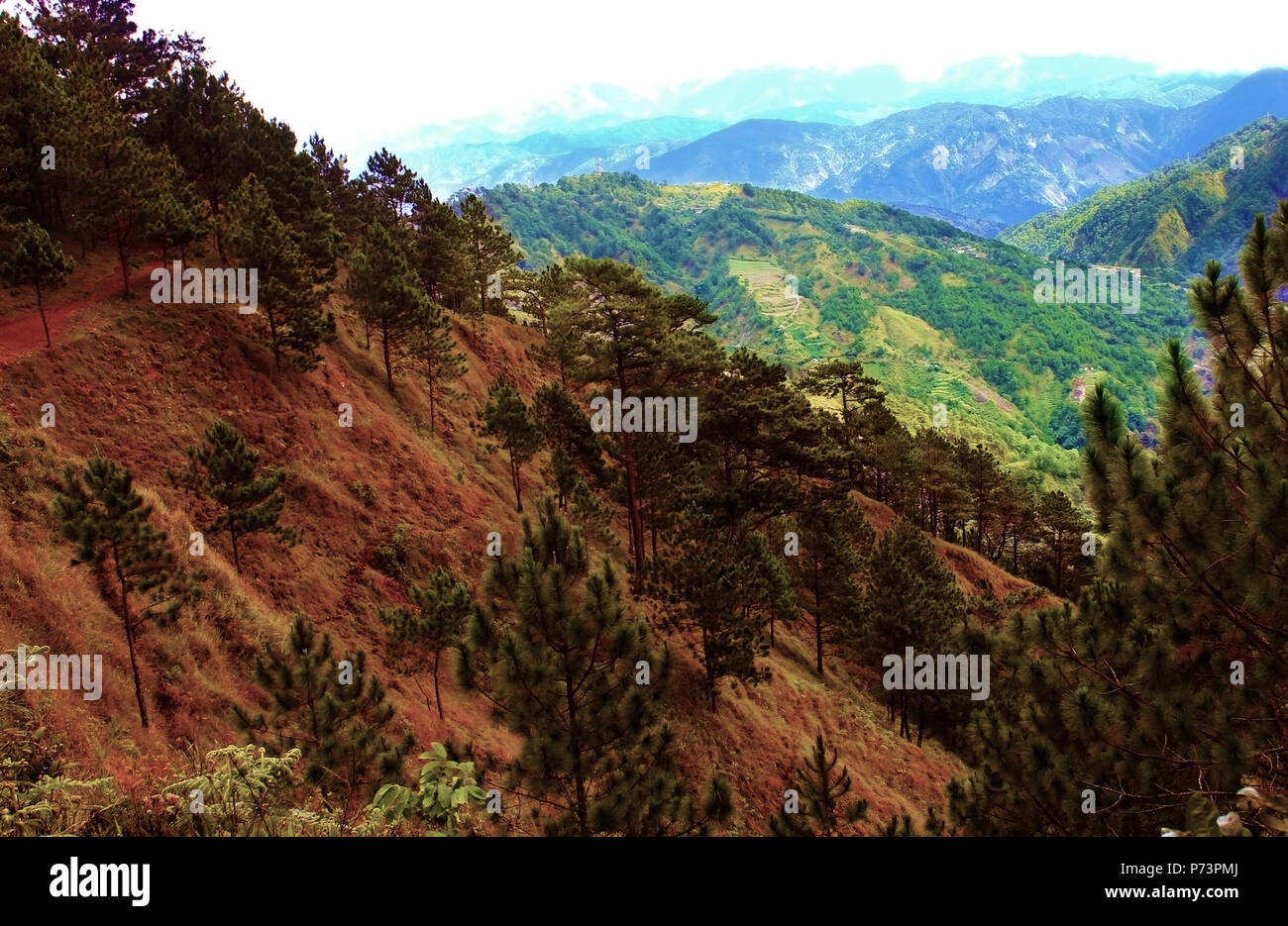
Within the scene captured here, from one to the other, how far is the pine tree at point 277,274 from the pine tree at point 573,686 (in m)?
23.8

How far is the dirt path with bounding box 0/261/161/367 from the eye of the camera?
80.5ft

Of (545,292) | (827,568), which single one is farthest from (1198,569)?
(545,292)

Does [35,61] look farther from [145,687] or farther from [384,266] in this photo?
[145,687]

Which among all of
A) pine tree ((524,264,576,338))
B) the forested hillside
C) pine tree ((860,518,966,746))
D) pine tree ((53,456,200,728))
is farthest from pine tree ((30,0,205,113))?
pine tree ((860,518,966,746))

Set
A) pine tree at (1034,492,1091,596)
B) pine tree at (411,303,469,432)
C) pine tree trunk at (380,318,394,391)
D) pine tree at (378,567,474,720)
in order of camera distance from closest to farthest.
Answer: pine tree at (378,567,474,720), pine tree trunk at (380,318,394,391), pine tree at (411,303,469,432), pine tree at (1034,492,1091,596)

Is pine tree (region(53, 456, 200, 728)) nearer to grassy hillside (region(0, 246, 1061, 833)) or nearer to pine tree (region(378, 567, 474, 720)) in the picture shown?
grassy hillside (region(0, 246, 1061, 833))

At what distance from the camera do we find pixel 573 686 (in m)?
10.4

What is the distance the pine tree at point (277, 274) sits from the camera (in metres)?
27.5

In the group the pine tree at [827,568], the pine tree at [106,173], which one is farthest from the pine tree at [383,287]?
the pine tree at [827,568]

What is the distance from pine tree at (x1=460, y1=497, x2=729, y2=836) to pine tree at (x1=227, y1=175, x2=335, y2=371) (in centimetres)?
2377

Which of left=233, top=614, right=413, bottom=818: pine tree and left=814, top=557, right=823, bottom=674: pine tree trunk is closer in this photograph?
left=233, top=614, right=413, bottom=818: pine tree

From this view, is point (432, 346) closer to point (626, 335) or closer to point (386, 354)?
point (386, 354)
